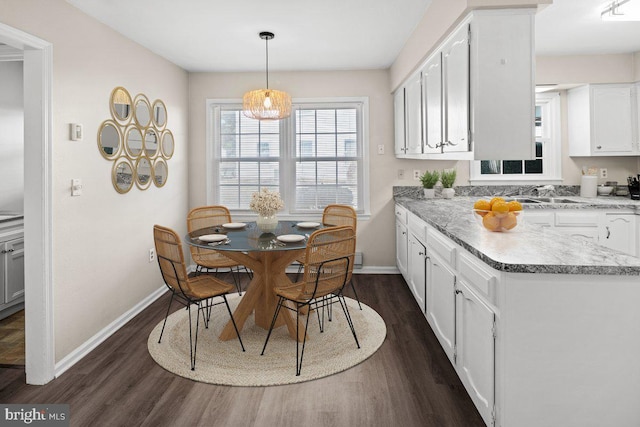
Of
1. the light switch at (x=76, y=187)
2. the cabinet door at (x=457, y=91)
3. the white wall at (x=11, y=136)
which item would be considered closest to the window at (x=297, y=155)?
the white wall at (x=11, y=136)

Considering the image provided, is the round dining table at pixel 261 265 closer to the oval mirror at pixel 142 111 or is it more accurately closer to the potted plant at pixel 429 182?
the oval mirror at pixel 142 111

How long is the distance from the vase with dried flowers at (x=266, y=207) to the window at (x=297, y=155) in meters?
1.72

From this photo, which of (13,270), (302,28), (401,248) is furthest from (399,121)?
(13,270)

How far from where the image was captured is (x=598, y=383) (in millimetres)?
1621

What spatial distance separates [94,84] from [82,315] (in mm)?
1721

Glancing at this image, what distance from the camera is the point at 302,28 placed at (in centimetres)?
345

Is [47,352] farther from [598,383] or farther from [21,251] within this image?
[598,383]

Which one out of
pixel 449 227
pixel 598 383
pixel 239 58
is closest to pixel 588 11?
pixel 449 227

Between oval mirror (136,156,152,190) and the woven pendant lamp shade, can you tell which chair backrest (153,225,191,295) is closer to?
oval mirror (136,156,152,190)

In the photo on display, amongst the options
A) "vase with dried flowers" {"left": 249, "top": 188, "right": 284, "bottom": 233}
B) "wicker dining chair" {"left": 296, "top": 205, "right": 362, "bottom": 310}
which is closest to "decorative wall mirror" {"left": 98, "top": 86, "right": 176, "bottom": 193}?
"vase with dried flowers" {"left": 249, "top": 188, "right": 284, "bottom": 233}

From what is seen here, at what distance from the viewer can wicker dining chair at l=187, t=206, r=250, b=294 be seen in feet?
11.3

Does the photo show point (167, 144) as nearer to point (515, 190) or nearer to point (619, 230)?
point (515, 190)

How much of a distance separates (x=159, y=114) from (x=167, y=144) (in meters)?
0.35

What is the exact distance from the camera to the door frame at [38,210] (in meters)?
2.44
